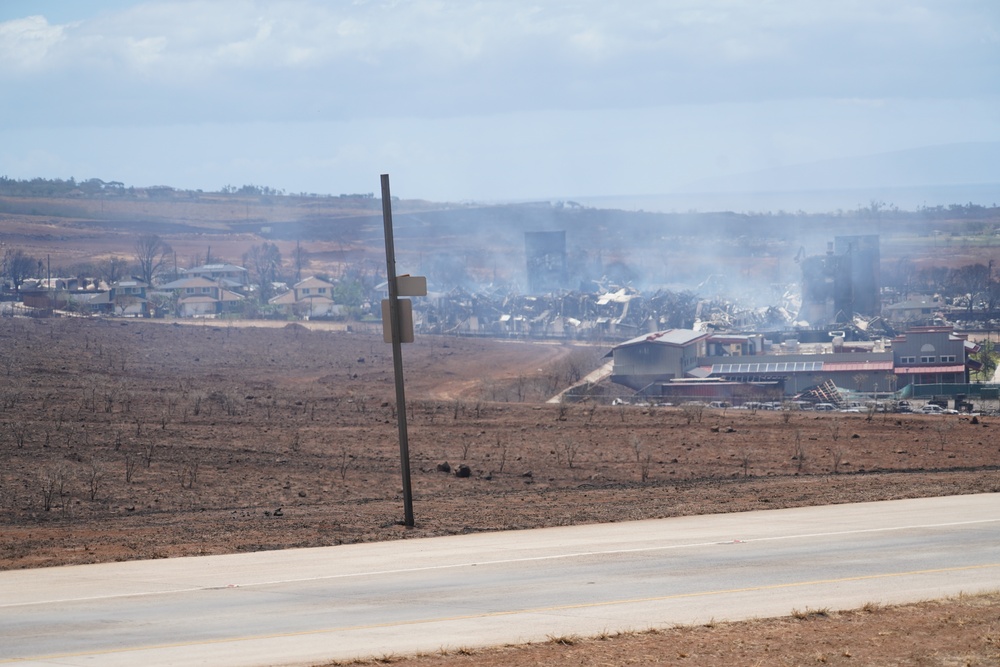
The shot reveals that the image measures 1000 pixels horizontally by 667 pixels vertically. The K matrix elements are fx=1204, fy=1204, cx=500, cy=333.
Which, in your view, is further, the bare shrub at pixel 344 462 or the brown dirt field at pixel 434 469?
the bare shrub at pixel 344 462

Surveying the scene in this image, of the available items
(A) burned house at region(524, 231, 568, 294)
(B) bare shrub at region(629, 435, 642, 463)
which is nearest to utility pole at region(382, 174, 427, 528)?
(B) bare shrub at region(629, 435, 642, 463)

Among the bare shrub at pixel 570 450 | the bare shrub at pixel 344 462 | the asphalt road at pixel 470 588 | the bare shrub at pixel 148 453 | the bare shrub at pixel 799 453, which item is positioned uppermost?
the asphalt road at pixel 470 588

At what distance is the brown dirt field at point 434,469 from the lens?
11.5 meters

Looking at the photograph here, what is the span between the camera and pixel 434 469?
102ft

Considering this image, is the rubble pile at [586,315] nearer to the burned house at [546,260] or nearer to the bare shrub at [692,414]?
the burned house at [546,260]

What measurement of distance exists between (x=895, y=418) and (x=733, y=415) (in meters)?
5.79

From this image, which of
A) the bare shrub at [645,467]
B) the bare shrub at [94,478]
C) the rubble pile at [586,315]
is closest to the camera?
the bare shrub at [94,478]

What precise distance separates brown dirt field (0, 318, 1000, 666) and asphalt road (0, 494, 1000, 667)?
3.19ft

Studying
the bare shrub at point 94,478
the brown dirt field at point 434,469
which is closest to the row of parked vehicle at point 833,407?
the brown dirt field at point 434,469

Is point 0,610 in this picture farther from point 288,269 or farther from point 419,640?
point 288,269

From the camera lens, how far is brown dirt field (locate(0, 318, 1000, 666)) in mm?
11516

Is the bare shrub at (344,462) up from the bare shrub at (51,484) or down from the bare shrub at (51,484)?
down

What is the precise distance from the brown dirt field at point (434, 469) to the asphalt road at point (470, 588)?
97 centimetres

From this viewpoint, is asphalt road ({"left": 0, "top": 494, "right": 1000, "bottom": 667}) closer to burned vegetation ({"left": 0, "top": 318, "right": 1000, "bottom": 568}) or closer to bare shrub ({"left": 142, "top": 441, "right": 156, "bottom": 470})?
burned vegetation ({"left": 0, "top": 318, "right": 1000, "bottom": 568})
